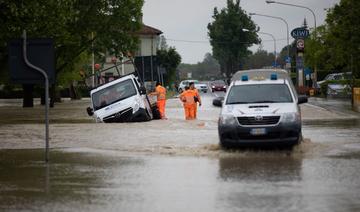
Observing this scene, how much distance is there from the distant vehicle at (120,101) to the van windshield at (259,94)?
1056 cm

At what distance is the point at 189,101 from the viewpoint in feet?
96.8

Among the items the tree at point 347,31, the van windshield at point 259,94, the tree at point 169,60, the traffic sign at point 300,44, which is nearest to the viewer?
the van windshield at point 259,94

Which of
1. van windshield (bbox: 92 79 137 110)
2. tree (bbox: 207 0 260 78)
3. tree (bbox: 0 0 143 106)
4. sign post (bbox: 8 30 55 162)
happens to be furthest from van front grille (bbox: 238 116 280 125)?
tree (bbox: 207 0 260 78)

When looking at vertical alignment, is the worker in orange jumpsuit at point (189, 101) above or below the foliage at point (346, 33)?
below

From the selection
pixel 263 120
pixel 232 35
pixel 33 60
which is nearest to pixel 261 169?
pixel 263 120

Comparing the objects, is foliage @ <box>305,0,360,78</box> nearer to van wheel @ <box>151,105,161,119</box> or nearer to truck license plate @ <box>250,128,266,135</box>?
van wheel @ <box>151,105,161,119</box>

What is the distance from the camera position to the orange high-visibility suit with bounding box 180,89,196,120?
96.1 feet

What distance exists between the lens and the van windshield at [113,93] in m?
27.7

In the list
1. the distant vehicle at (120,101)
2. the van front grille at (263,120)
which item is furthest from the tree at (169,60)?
the van front grille at (263,120)

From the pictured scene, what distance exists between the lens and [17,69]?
14.5 meters

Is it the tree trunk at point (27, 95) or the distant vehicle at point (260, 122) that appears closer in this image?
the distant vehicle at point (260, 122)

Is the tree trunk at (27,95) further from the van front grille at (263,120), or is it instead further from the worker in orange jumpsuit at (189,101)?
the van front grille at (263,120)

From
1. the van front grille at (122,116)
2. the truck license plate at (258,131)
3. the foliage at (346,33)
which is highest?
the foliage at (346,33)

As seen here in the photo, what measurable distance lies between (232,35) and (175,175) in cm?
11299
